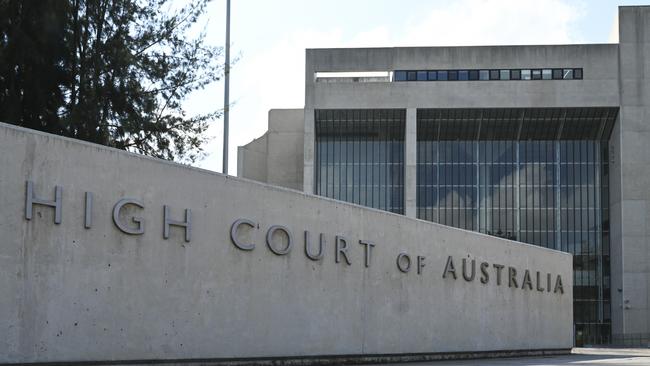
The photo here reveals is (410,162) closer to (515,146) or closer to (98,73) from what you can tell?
(515,146)

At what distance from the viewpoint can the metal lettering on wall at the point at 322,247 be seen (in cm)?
1586

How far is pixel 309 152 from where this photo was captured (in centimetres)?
6456

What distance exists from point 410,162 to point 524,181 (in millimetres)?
8823

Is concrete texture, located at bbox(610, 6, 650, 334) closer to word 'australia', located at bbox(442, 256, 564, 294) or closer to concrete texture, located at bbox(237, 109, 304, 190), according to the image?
concrete texture, located at bbox(237, 109, 304, 190)

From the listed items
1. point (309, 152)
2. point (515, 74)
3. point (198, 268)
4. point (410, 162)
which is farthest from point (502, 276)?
point (515, 74)

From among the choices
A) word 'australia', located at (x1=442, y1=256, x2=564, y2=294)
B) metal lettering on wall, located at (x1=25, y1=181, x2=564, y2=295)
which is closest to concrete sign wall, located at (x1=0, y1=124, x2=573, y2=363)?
metal lettering on wall, located at (x1=25, y1=181, x2=564, y2=295)

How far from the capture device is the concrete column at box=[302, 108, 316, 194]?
64.0 meters

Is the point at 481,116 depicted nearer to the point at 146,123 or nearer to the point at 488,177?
the point at 488,177

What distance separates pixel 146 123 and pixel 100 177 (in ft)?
34.5

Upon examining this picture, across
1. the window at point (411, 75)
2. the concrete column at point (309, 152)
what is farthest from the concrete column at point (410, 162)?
the concrete column at point (309, 152)

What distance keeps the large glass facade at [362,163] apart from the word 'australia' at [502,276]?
31392mm

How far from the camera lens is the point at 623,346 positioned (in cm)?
5931

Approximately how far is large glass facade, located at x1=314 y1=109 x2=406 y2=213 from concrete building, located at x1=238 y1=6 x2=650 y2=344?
3.7 inches

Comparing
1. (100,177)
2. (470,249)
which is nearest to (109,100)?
(100,177)
